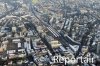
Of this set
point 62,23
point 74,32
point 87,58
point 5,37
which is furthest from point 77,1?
point 87,58

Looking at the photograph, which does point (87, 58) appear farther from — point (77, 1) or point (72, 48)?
point (77, 1)

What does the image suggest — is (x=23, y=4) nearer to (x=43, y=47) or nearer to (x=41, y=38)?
(x=41, y=38)

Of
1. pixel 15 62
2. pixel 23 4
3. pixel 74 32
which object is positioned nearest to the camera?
pixel 15 62

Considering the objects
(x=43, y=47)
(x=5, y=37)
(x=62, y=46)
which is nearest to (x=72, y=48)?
(x=62, y=46)

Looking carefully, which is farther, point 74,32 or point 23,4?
point 23,4

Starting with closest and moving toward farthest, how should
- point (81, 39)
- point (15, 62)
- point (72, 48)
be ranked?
point (15, 62)
point (72, 48)
point (81, 39)

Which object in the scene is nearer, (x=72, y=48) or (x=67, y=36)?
(x=72, y=48)

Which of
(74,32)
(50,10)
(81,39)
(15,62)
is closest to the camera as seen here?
(15,62)

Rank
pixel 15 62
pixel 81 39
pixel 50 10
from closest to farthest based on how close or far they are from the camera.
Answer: pixel 15 62
pixel 81 39
pixel 50 10
